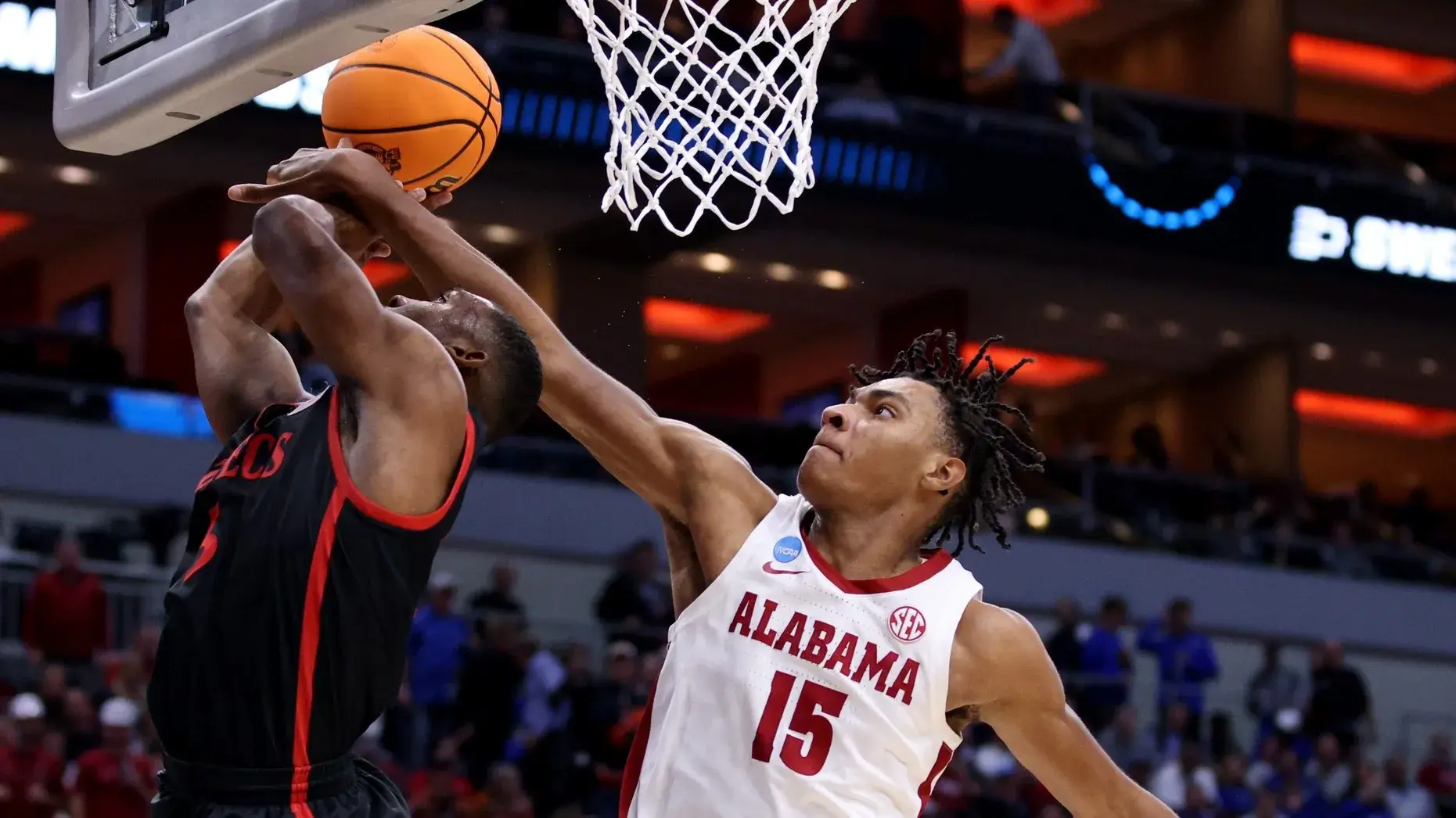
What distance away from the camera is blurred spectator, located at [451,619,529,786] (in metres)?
10.6

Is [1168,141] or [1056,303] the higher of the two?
[1168,141]

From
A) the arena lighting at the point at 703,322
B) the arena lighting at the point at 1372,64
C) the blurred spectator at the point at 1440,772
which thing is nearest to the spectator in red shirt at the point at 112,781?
the blurred spectator at the point at 1440,772

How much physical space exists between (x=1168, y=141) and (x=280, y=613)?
1730 centimetres

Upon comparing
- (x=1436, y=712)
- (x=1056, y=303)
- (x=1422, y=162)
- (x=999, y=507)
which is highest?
(x=999, y=507)

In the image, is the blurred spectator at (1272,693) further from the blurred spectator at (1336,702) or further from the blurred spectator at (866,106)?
the blurred spectator at (866,106)

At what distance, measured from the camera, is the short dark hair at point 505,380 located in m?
3.78

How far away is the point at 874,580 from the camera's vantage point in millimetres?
4578

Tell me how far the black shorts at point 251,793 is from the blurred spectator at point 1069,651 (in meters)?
9.73

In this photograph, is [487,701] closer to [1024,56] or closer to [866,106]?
[866,106]

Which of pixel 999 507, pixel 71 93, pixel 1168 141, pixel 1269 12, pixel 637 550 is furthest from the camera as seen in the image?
pixel 1269 12

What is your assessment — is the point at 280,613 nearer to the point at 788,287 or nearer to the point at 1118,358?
the point at 788,287

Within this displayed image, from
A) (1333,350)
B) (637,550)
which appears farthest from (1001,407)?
(1333,350)

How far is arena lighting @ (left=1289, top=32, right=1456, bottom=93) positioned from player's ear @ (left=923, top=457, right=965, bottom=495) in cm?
2180

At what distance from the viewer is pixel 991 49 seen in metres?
24.9
